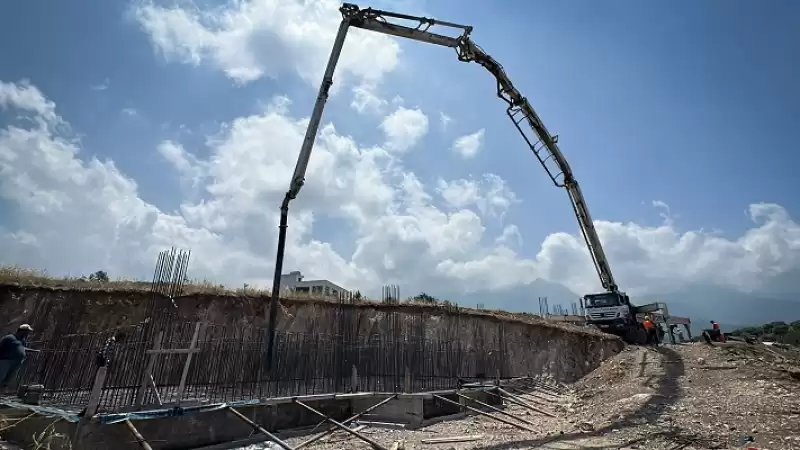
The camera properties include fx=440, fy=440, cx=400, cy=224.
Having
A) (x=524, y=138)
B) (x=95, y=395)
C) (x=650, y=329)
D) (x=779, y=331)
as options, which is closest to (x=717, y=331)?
(x=650, y=329)

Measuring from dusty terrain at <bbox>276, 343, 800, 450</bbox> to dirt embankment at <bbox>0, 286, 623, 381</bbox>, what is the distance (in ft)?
14.8

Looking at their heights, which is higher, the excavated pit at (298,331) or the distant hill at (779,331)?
the distant hill at (779,331)

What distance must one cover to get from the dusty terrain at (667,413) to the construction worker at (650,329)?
4.62 meters

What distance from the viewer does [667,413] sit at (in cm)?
845

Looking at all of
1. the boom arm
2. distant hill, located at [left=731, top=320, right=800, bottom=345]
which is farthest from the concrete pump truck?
distant hill, located at [left=731, top=320, right=800, bottom=345]

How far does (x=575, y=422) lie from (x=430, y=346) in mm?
5424

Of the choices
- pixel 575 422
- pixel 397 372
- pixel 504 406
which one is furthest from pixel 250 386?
pixel 575 422

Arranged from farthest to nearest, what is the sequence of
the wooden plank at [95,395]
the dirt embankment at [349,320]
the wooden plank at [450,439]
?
the dirt embankment at [349,320] → the wooden plank at [450,439] → the wooden plank at [95,395]

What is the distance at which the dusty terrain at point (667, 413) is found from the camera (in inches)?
269

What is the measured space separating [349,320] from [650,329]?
495 inches

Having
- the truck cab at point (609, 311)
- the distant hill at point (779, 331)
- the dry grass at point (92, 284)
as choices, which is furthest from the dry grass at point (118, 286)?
the distant hill at point (779, 331)

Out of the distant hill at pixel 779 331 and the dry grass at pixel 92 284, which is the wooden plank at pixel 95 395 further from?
the distant hill at pixel 779 331

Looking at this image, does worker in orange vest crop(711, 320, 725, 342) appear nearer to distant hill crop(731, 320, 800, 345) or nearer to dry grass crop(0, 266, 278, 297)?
dry grass crop(0, 266, 278, 297)

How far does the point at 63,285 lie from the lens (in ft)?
43.1
